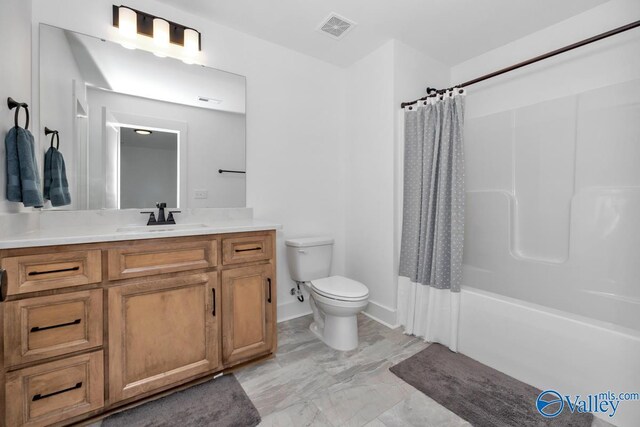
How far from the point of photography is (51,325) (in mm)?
1189

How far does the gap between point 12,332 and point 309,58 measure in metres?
2.69

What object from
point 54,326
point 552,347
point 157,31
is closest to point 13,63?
point 157,31

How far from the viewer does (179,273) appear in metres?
1.49

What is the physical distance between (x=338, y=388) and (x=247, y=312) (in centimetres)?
69

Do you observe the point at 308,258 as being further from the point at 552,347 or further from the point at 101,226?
the point at 552,347

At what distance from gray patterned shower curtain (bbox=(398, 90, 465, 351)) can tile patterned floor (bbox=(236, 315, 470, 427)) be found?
254 mm

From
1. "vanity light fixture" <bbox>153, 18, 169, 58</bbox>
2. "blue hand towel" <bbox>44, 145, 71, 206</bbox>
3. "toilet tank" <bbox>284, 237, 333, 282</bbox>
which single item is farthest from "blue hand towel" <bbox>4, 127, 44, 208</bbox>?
"toilet tank" <bbox>284, 237, 333, 282</bbox>

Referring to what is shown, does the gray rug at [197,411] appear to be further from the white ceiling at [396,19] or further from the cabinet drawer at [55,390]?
the white ceiling at [396,19]

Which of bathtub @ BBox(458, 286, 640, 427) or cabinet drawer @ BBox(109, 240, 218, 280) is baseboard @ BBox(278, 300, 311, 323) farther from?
bathtub @ BBox(458, 286, 640, 427)

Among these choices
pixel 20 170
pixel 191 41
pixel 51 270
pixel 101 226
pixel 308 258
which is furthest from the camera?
pixel 308 258

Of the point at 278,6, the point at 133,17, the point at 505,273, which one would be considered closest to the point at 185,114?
the point at 133,17

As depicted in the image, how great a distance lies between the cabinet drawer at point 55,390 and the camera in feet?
3.71

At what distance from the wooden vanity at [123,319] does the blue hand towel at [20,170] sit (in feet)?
1.11

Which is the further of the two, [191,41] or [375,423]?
[191,41]
